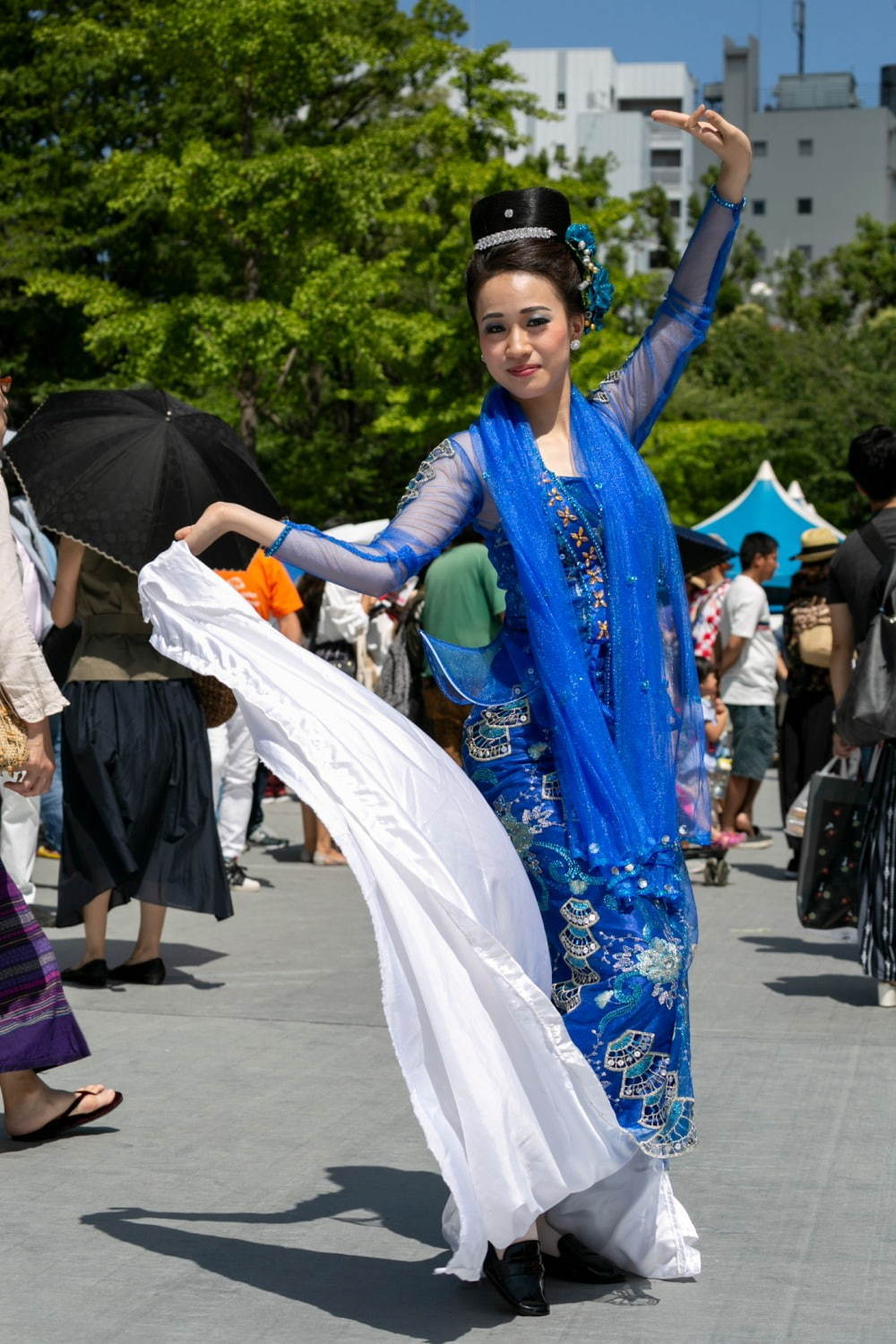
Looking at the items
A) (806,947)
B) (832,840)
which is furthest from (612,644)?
(806,947)

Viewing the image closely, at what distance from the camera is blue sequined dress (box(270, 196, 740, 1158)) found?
3.82 metres

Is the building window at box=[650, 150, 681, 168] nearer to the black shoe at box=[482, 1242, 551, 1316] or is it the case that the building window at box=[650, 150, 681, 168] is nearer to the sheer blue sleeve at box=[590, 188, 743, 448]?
the sheer blue sleeve at box=[590, 188, 743, 448]

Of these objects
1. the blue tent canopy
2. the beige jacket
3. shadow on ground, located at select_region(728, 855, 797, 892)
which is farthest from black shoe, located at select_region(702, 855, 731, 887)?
the blue tent canopy

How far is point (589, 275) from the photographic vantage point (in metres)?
4.18

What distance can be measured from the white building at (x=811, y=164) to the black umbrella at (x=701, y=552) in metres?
Answer: 89.4

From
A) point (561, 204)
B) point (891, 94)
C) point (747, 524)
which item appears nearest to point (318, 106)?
point (747, 524)

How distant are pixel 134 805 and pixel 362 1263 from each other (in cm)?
338

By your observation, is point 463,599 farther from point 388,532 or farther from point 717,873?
point 388,532

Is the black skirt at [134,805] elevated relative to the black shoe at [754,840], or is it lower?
elevated

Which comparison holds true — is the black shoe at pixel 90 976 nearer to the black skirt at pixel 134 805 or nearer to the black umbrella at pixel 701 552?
the black skirt at pixel 134 805

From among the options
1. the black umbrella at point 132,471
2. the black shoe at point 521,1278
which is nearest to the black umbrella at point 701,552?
the black umbrella at point 132,471

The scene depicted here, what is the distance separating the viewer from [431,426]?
1098 inches

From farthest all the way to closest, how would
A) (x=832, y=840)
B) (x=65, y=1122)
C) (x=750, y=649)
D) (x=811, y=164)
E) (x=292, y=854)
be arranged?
(x=811, y=164)
(x=750, y=649)
(x=292, y=854)
(x=832, y=840)
(x=65, y=1122)

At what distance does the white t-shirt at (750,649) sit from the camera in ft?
42.2
